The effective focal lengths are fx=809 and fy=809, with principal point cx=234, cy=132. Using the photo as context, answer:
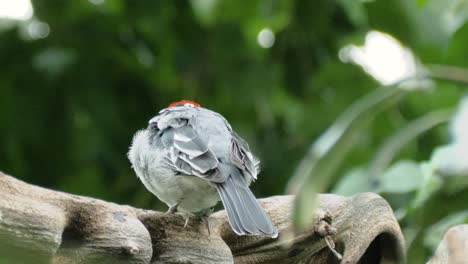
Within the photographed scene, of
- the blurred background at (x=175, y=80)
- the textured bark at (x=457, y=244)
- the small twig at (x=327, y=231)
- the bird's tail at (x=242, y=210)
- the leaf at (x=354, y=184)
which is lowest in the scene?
the textured bark at (x=457, y=244)

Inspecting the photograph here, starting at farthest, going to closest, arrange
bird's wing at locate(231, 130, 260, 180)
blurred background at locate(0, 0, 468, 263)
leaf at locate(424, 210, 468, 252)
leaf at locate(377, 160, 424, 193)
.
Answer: blurred background at locate(0, 0, 468, 263), bird's wing at locate(231, 130, 260, 180), leaf at locate(377, 160, 424, 193), leaf at locate(424, 210, 468, 252)

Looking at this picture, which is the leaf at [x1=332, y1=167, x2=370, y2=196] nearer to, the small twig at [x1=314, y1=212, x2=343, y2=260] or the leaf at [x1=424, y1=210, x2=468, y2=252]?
the leaf at [x1=424, y1=210, x2=468, y2=252]

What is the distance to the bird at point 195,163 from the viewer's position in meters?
3.14

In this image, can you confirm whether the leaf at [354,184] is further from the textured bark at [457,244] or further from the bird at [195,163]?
the textured bark at [457,244]

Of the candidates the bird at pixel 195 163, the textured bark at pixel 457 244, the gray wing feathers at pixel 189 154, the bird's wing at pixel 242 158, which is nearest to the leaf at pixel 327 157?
the textured bark at pixel 457 244

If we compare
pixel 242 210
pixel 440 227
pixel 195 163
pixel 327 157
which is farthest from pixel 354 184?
pixel 327 157

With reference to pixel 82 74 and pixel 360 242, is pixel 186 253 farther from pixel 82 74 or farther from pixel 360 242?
pixel 82 74

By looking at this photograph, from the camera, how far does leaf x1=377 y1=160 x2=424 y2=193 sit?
3121 millimetres

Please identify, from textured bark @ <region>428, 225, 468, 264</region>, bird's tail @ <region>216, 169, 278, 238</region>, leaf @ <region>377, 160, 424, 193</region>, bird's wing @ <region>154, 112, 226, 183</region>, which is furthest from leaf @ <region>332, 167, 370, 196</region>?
textured bark @ <region>428, 225, 468, 264</region>

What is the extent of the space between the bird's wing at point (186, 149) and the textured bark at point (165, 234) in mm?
185

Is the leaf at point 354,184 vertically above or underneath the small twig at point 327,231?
above

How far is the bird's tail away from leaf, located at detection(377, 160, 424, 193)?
0.52 meters

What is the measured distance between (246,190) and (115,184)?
2.29 m

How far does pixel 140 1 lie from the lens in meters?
5.09
